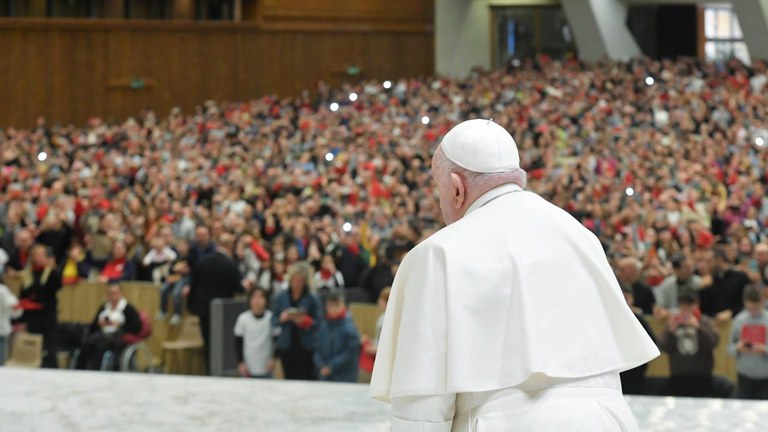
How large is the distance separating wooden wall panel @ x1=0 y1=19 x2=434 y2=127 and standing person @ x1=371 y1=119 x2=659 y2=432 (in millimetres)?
27031

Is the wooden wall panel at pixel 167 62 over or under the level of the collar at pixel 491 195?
over

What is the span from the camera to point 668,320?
8305 millimetres

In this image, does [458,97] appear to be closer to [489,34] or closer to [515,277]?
[489,34]

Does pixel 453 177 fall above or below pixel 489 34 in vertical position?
below

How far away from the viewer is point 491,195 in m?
2.91

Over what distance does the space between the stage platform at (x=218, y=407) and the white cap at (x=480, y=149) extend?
113 inches

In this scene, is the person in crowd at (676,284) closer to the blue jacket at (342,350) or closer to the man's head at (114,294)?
the blue jacket at (342,350)

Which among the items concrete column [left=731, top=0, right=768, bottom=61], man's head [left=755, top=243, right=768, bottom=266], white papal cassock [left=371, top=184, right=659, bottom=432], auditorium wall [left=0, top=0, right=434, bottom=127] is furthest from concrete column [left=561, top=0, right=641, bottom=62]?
white papal cassock [left=371, top=184, right=659, bottom=432]


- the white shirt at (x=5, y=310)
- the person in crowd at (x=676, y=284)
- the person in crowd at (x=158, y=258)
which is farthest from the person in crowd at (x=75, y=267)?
the person in crowd at (x=676, y=284)

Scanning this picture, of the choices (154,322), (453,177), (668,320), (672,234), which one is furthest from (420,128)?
(453,177)

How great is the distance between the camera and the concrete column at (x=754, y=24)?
25.5 meters

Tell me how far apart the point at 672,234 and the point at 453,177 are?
952 cm

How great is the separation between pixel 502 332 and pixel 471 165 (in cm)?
40

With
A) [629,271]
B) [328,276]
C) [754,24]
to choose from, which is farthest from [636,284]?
[754,24]
